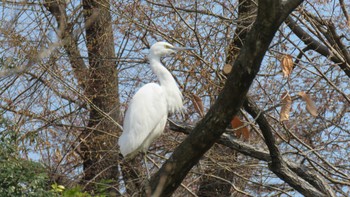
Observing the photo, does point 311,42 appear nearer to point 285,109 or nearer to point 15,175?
point 285,109

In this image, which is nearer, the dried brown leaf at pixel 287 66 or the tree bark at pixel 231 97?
the tree bark at pixel 231 97

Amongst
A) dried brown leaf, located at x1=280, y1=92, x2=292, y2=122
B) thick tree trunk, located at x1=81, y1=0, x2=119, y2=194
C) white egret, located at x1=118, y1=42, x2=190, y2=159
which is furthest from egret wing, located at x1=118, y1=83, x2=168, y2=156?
dried brown leaf, located at x1=280, y1=92, x2=292, y2=122

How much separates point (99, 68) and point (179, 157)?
172 inches

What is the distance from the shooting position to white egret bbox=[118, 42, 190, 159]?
612 cm

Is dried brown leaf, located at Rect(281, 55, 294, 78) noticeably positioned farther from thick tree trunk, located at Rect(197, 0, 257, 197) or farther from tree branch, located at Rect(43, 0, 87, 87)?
tree branch, located at Rect(43, 0, 87, 87)

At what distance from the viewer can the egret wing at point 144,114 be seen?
20.0ft

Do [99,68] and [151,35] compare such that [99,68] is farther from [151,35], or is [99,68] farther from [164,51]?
[164,51]

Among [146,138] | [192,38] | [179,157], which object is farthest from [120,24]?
[179,157]

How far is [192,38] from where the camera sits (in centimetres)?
662

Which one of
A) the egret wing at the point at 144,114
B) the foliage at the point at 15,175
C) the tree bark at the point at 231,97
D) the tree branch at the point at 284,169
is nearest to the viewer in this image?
the tree bark at the point at 231,97

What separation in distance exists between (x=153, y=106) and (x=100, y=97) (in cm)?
204

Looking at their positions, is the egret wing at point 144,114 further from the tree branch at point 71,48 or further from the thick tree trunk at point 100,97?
the tree branch at point 71,48

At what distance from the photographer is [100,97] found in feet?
26.7

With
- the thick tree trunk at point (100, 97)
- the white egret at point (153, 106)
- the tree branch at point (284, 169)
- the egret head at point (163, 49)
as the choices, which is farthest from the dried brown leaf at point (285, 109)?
Result: the thick tree trunk at point (100, 97)
